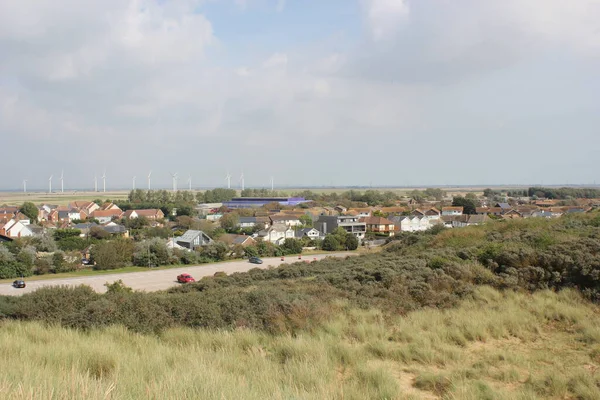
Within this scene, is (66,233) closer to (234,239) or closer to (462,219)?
(234,239)

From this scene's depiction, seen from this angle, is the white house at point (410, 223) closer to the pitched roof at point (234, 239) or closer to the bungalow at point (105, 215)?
the pitched roof at point (234, 239)

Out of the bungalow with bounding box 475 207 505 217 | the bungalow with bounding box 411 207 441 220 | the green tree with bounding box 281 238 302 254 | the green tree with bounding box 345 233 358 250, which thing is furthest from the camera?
the bungalow with bounding box 475 207 505 217

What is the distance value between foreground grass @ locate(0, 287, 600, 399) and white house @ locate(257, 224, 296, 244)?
4518 centimetres

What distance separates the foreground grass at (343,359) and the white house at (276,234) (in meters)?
45.2

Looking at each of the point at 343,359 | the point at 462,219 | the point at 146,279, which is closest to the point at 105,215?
the point at 146,279

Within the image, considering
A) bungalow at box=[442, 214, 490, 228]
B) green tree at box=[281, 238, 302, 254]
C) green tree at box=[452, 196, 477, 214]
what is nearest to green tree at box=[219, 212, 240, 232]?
green tree at box=[281, 238, 302, 254]

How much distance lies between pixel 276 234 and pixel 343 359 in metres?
49.3

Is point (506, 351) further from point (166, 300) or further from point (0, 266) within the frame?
point (0, 266)

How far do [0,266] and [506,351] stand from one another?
38.2 meters

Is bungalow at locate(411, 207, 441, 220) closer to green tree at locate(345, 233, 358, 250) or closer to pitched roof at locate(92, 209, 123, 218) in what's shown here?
green tree at locate(345, 233, 358, 250)

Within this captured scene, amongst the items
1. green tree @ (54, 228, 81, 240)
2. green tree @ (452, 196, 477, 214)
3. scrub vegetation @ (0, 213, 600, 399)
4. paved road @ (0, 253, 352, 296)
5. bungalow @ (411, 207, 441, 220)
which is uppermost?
scrub vegetation @ (0, 213, 600, 399)

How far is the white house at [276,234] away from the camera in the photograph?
5241cm

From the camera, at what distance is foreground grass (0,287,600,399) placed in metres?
3.27

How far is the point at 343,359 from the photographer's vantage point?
191 inches
